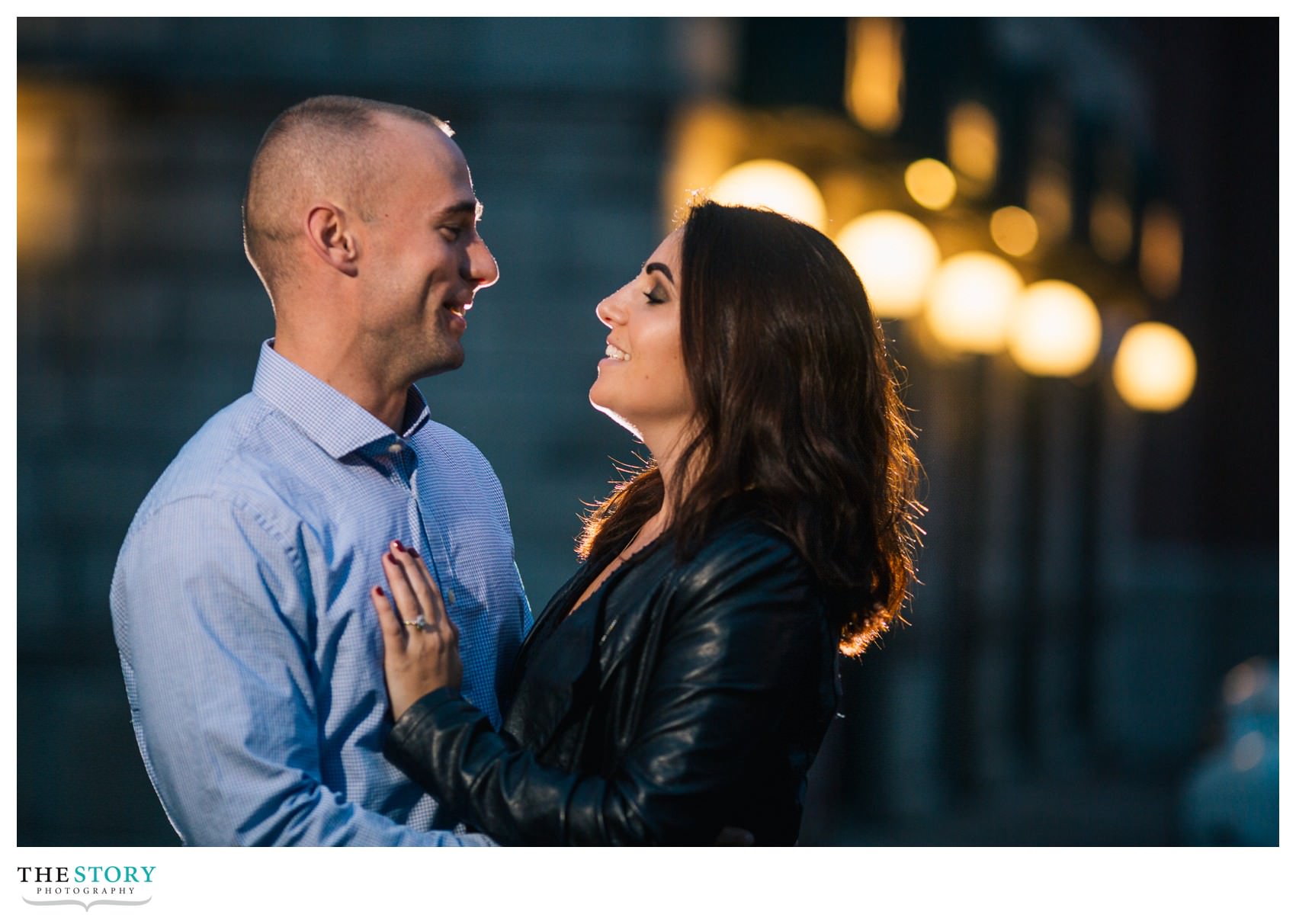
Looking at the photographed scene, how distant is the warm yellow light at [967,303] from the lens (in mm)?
9875

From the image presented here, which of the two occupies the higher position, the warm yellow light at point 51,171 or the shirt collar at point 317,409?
the warm yellow light at point 51,171

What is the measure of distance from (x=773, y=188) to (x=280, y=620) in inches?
194

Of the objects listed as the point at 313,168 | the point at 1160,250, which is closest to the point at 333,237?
the point at 313,168

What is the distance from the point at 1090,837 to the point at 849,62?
569cm

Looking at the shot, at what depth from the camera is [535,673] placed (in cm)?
311

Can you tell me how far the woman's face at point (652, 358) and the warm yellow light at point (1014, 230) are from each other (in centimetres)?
828

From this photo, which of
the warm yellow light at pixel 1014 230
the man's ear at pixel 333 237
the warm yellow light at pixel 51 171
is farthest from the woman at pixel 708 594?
the warm yellow light at pixel 1014 230

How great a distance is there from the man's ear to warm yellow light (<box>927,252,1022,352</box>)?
680 cm

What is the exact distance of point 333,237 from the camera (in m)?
3.21

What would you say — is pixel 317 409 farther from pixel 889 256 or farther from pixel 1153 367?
pixel 1153 367

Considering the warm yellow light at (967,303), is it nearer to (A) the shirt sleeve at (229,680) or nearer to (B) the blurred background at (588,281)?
(B) the blurred background at (588,281)

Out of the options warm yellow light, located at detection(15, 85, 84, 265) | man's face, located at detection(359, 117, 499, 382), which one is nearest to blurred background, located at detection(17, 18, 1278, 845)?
warm yellow light, located at detection(15, 85, 84, 265)
